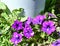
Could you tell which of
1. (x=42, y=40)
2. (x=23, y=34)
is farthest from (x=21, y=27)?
(x=42, y=40)

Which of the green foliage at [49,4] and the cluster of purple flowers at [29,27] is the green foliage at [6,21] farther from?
the green foliage at [49,4]

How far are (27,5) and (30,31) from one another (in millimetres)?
330

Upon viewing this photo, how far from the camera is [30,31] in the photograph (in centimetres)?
212

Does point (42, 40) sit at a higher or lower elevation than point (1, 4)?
lower

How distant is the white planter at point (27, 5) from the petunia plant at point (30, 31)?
0.10 m

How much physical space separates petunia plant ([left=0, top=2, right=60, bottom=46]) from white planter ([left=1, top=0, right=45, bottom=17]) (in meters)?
0.10

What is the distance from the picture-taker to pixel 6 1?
2354 mm

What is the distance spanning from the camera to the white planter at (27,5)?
234 cm

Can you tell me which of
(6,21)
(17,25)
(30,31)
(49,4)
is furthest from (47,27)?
(49,4)

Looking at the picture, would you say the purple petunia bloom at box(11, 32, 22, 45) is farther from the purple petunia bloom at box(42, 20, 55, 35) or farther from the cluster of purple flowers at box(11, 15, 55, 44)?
the purple petunia bloom at box(42, 20, 55, 35)

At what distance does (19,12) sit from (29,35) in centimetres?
27

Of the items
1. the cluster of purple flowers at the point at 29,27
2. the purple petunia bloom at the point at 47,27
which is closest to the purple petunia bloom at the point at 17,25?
the cluster of purple flowers at the point at 29,27

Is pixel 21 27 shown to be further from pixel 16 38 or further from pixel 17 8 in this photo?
pixel 17 8

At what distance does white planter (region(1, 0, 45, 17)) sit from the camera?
7.69 ft
